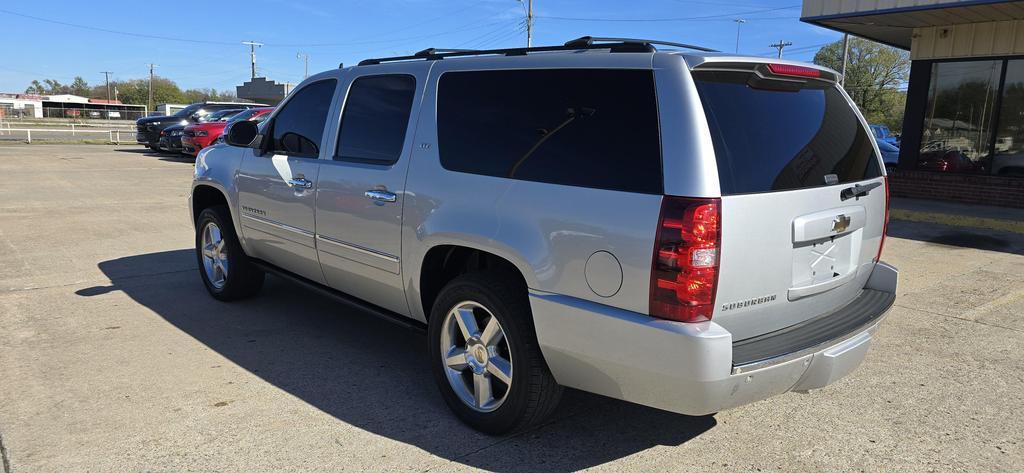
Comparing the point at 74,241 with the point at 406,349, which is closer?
the point at 406,349

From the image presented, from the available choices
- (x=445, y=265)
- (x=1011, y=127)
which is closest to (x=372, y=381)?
(x=445, y=265)

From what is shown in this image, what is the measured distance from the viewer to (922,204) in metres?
12.5

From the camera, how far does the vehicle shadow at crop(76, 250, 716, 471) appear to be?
11.0 feet

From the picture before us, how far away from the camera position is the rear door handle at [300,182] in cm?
448

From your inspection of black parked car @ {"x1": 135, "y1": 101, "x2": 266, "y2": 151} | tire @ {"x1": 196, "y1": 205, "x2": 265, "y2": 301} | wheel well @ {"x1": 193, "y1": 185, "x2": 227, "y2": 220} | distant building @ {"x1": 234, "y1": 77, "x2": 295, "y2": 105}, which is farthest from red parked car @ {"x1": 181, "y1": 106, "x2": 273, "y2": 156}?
distant building @ {"x1": 234, "y1": 77, "x2": 295, "y2": 105}

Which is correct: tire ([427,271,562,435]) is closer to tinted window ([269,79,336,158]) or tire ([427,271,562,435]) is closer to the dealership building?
tinted window ([269,79,336,158])

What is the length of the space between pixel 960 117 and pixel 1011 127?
31.8 inches

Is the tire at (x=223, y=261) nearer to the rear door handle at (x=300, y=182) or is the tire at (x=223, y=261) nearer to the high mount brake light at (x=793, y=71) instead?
the rear door handle at (x=300, y=182)

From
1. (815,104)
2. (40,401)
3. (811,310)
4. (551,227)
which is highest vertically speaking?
(815,104)

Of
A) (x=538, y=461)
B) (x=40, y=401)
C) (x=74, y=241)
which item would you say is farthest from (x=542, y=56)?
(x=74, y=241)

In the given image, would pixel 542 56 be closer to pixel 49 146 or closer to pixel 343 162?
pixel 343 162

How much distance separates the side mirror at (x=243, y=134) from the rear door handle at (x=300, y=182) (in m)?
0.81

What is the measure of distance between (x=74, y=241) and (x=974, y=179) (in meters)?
13.9

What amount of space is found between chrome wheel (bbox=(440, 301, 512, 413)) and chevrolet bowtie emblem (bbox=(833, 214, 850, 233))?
5.13 ft
